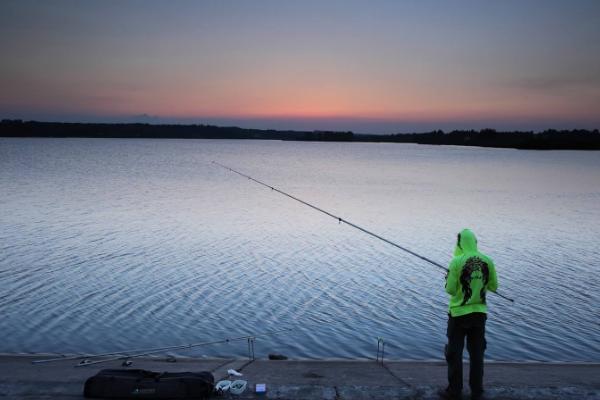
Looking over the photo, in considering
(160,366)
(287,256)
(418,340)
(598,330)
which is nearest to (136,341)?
(160,366)

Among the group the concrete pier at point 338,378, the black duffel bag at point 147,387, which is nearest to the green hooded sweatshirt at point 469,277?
the concrete pier at point 338,378

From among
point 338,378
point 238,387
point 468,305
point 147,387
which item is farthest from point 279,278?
point 468,305

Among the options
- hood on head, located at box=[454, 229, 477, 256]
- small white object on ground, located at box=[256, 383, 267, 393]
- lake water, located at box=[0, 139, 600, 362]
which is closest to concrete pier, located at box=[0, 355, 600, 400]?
small white object on ground, located at box=[256, 383, 267, 393]

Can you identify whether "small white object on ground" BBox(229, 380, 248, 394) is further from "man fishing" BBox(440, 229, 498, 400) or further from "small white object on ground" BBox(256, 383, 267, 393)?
"man fishing" BBox(440, 229, 498, 400)

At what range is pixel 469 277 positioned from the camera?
5465mm

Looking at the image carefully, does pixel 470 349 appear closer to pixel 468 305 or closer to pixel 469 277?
pixel 468 305

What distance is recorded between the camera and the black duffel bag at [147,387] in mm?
5414

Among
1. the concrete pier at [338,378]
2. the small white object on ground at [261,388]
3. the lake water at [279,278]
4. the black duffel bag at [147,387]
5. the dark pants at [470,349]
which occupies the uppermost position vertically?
the dark pants at [470,349]

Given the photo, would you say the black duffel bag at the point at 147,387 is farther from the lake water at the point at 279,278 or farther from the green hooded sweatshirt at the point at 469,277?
the lake water at the point at 279,278

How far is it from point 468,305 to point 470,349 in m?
0.58

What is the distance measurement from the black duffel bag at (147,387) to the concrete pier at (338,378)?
269 millimetres

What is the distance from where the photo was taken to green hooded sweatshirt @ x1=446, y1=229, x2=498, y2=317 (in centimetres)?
547

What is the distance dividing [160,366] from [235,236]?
14051 millimetres

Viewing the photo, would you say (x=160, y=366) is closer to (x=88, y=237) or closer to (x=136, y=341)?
(x=136, y=341)
